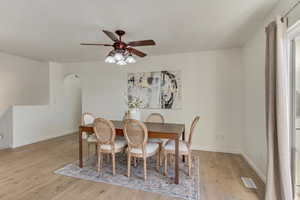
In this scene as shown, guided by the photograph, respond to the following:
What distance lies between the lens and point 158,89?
4.29 m

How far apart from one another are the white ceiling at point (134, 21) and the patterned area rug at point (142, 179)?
247 cm

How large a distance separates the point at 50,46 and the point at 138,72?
7.18 feet

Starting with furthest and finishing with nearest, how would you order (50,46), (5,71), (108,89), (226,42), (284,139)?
1. (108,89)
2. (5,71)
3. (50,46)
4. (226,42)
5. (284,139)

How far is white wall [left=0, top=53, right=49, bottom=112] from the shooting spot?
4297mm

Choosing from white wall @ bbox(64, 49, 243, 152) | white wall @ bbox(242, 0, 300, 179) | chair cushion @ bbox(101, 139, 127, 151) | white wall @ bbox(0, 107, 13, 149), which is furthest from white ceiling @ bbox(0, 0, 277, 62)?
chair cushion @ bbox(101, 139, 127, 151)

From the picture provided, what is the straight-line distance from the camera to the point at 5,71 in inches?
169

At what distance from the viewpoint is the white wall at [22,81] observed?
4.30 metres

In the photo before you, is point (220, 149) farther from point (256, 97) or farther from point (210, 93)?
point (256, 97)

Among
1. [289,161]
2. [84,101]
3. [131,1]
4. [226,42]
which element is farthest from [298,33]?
[84,101]

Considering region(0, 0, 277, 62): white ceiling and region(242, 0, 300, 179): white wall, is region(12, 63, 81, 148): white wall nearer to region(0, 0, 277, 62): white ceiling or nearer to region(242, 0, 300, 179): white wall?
region(0, 0, 277, 62): white ceiling

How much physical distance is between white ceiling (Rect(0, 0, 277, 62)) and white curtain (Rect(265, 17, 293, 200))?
58 cm

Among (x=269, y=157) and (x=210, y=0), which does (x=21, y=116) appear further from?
(x=269, y=157)

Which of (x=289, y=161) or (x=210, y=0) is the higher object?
(x=210, y=0)

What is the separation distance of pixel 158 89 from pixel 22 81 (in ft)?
13.5
